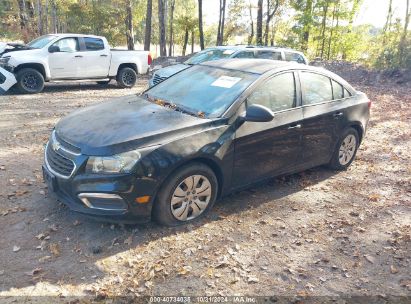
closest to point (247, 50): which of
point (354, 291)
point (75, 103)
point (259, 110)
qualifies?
point (75, 103)

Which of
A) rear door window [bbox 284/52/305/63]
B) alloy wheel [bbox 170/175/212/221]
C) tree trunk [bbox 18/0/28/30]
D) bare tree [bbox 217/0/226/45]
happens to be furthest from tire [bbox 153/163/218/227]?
tree trunk [bbox 18/0/28/30]

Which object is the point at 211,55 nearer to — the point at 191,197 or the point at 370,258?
the point at 191,197

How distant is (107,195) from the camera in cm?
363

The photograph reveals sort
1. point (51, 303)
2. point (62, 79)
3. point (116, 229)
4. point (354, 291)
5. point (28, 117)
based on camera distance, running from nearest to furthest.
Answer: point (51, 303)
point (354, 291)
point (116, 229)
point (28, 117)
point (62, 79)

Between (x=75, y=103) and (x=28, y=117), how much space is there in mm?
1814

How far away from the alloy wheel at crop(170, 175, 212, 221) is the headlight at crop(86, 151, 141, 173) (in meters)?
0.61

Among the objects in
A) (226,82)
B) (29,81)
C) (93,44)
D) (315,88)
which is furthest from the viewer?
(93,44)

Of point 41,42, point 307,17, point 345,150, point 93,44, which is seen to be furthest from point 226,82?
point 307,17

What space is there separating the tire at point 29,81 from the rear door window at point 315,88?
841 centimetres

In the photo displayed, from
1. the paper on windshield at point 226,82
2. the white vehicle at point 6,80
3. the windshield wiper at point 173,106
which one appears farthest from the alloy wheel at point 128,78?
the paper on windshield at point 226,82

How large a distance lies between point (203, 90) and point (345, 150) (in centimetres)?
264

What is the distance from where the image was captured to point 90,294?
10.3ft

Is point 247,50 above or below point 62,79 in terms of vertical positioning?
above

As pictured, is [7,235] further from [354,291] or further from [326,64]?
[326,64]
